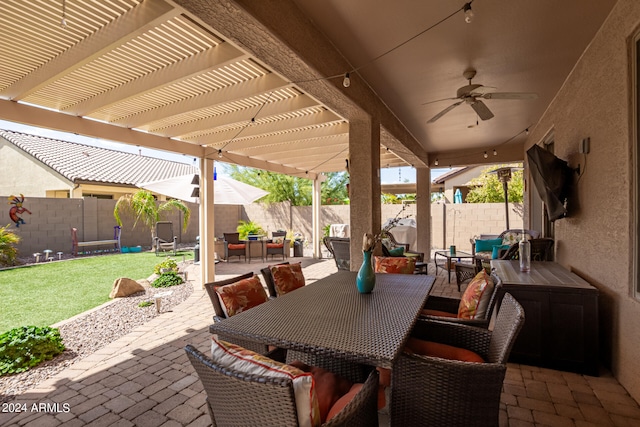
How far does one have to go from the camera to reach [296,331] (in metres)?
1.71

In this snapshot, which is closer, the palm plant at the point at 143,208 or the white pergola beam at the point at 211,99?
the white pergola beam at the point at 211,99

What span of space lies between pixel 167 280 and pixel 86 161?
10.9m

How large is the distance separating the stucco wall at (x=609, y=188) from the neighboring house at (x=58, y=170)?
557 inches

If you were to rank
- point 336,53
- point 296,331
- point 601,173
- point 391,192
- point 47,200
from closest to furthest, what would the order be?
point 296,331
point 601,173
point 336,53
point 47,200
point 391,192

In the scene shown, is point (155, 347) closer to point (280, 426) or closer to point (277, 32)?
point (280, 426)

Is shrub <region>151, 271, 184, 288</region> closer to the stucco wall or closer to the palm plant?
the palm plant

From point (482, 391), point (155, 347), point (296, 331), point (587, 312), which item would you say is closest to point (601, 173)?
point (587, 312)

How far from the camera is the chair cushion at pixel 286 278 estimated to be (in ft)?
9.83

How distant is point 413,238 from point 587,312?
7373 millimetres

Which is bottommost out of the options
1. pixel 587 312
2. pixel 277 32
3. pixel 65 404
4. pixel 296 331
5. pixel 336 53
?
pixel 65 404

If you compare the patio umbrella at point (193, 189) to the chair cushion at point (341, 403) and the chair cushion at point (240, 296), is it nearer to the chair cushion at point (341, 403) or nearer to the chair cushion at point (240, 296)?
the chair cushion at point (240, 296)

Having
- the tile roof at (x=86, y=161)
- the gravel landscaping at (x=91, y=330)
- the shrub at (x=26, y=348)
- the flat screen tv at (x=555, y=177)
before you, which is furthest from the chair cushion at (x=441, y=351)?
the tile roof at (x=86, y=161)

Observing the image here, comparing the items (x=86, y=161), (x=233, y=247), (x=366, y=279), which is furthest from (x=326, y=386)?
(x=86, y=161)

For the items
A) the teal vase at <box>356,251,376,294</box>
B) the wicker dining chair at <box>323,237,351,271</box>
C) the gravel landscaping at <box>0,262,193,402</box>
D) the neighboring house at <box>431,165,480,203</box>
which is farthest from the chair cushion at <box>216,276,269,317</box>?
the neighboring house at <box>431,165,480,203</box>
